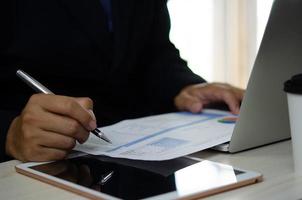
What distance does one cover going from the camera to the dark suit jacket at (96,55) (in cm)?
104

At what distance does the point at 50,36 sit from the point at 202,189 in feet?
2.16

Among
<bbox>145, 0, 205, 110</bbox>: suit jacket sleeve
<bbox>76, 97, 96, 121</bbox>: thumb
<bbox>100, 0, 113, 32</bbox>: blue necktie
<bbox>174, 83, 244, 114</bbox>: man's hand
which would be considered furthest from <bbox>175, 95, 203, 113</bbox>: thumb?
<bbox>76, 97, 96, 121</bbox>: thumb

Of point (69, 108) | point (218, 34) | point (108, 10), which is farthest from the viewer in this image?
point (218, 34)

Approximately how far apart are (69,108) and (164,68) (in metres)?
0.69

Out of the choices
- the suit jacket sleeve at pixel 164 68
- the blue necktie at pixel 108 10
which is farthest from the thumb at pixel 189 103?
the blue necktie at pixel 108 10

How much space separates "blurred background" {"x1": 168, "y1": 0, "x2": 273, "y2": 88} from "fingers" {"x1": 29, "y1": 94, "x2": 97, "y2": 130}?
74.9 inches

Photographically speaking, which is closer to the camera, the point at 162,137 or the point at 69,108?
the point at 69,108

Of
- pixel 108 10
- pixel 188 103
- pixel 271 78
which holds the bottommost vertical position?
pixel 188 103

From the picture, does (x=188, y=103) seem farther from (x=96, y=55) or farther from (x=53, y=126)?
(x=53, y=126)

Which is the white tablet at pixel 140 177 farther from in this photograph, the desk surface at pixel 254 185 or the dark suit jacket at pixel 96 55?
the dark suit jacket at pixel 96 55

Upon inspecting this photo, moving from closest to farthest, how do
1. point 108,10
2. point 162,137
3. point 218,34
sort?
point 162,137, point 108,10, point 218,34

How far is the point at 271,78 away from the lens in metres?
0.70

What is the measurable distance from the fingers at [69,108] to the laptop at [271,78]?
0.66 feet

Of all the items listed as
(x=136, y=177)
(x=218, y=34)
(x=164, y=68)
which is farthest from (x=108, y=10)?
(x=218, y=34)
